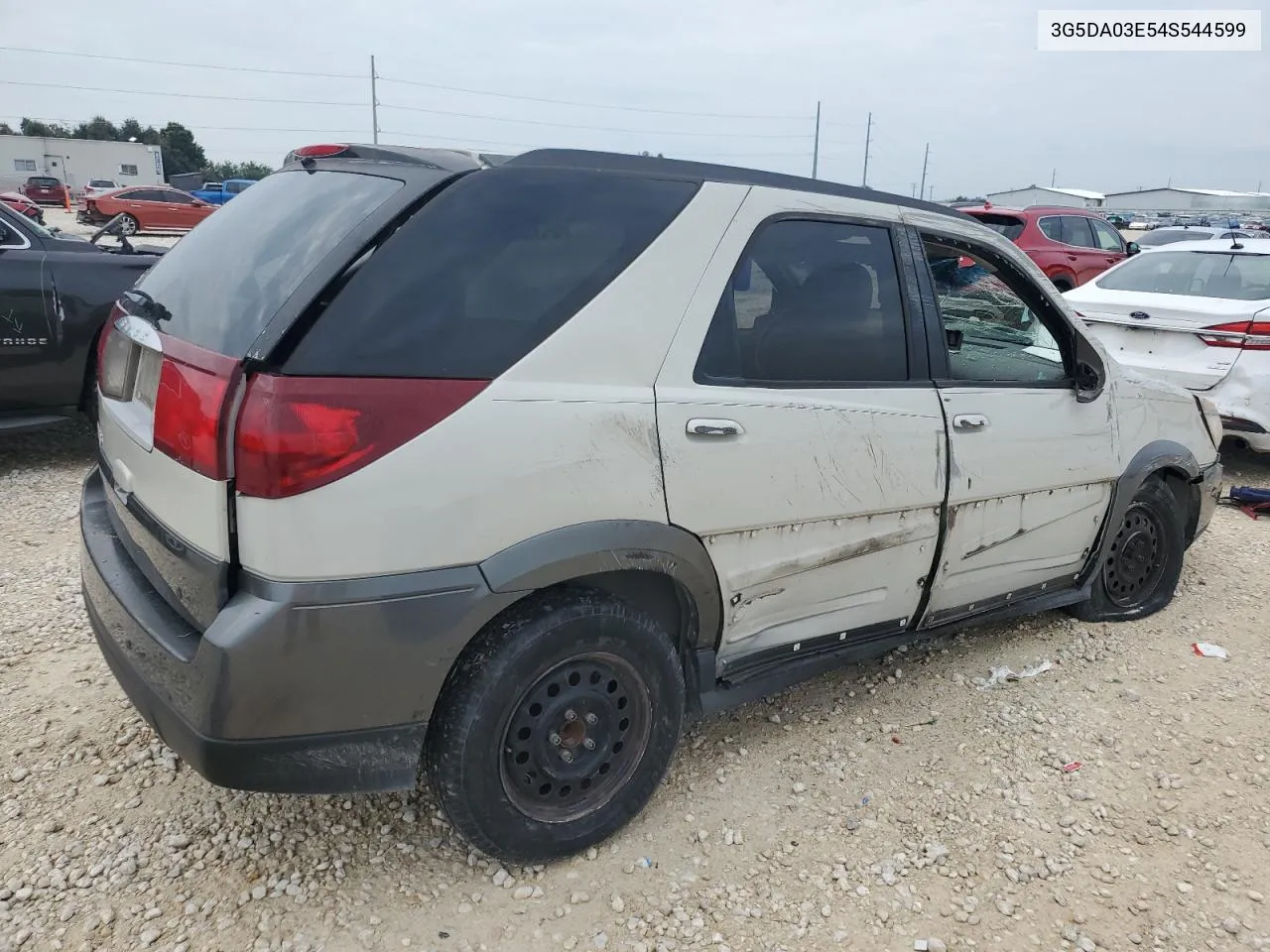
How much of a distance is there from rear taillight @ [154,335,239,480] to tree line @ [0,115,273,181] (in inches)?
3098

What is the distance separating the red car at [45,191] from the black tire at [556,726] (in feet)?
156

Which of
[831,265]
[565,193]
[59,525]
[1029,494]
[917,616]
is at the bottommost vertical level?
[59,525]

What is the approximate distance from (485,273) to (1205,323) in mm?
5487

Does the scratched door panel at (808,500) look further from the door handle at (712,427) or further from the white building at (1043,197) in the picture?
the white building at (1043,197)

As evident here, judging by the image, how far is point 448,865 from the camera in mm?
2365

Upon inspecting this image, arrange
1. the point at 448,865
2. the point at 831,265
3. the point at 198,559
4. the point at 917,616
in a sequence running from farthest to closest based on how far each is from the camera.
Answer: the point at 917,616 → the point at 831,265 → the point at 448,865 → the point at 198,559

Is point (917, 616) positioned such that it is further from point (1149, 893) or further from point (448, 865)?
point (448, 865)

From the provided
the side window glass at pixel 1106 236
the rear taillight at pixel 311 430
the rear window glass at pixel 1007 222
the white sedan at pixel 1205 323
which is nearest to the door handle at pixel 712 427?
the rear taillight at pixel 311 430

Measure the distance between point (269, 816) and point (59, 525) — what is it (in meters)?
2.99

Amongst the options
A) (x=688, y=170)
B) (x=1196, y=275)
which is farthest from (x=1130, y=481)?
(x=1196, y=275)

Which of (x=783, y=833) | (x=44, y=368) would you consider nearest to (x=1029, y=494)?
(x=783, y=833)

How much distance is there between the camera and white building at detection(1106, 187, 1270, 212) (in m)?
84.4

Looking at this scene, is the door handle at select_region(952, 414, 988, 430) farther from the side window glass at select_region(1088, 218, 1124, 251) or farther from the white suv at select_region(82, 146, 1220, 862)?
the side window glass at select_region(1088, 218, 1124, 251)

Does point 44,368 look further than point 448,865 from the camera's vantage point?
Yes
